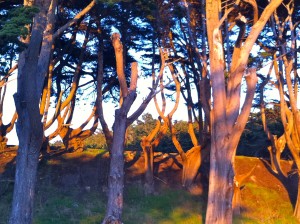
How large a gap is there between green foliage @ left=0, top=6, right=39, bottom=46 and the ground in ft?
25.1

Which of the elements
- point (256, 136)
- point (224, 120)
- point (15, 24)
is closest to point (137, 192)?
point (224, 120)

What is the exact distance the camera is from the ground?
20312 mm

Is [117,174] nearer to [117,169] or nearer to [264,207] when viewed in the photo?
[117,169]


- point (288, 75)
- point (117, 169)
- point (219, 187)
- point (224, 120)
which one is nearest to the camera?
point (219, 187)

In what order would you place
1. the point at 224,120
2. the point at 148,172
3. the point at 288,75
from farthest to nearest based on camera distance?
1. the point at 148,172
2. the point at 288,75
3. the point at 224,120

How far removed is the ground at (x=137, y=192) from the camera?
20.3 m

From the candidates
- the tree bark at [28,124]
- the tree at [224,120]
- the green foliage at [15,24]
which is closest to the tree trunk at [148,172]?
the tree at [224,120]

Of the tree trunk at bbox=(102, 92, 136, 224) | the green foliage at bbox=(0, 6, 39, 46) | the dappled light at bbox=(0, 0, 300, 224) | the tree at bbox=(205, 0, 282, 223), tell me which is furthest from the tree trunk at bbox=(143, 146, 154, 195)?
the green foliage at bbox=(0, 6, 39, 46)

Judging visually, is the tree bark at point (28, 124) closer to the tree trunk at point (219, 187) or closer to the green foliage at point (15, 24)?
the green foliage at point (15, 24)

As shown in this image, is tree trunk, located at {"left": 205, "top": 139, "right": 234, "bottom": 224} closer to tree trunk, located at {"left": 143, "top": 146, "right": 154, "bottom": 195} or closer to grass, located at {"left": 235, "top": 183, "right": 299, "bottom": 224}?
grass, located at {"left": 235, "top": 183, "right": 299, "bottom": 224}

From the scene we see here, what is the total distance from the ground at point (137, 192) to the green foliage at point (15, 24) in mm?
7645

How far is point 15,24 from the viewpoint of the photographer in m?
13.3

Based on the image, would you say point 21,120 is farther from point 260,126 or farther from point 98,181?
point 260,126

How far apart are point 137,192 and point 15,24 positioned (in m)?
11.0
